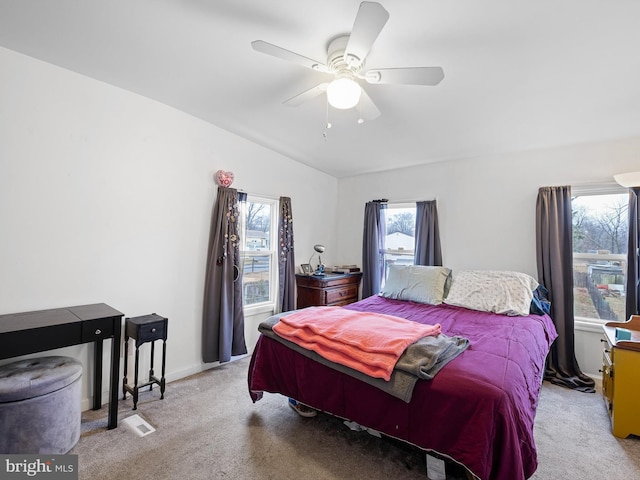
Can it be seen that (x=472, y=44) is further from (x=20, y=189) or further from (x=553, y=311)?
(x=20, y=189)

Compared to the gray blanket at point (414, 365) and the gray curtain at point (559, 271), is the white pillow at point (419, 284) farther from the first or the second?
the gray blanket at point (414, 365)

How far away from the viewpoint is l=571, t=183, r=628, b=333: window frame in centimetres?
286

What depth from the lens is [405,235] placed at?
4.14m

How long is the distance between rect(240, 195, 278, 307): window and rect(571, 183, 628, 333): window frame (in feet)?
10.6

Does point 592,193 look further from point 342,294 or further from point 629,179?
point 342,294

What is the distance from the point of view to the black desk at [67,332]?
1.66m

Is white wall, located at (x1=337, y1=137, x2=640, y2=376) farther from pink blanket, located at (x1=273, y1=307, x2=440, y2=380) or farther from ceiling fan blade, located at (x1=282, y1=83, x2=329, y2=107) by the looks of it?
ceiling fan blade, located at (x1=282, y1=83, x2=329, y2=107)

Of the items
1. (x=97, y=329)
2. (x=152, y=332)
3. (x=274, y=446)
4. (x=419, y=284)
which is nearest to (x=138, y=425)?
(x=152, y=332)

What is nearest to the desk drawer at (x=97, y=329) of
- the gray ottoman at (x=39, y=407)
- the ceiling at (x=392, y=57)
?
the gray ottoman at (x=39, y=407)

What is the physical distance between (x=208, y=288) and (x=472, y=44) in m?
2.83

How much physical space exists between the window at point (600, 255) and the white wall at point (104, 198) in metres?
3.61

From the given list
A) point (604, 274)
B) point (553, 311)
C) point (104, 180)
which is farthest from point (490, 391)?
point (104, 180)

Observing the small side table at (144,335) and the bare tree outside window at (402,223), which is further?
the bare tree outside window at (402,223)

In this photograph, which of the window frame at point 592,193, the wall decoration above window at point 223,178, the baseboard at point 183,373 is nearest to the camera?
the baseboard at point 183,373
